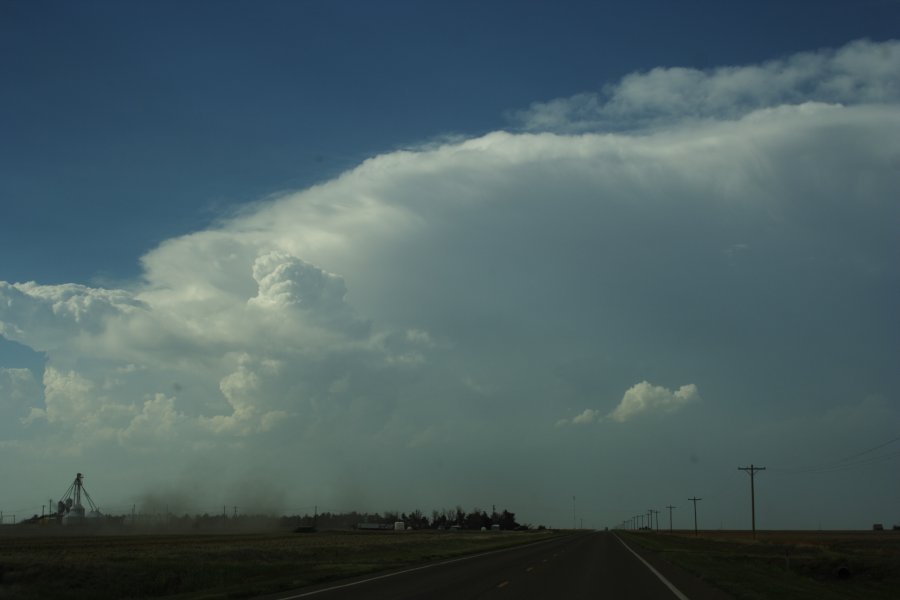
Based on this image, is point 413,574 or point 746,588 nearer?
point 746,588

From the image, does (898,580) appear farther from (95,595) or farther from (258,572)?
(95,595)

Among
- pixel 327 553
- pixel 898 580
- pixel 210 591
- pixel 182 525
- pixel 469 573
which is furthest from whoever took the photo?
pixel 182 525

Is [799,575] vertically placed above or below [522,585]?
below

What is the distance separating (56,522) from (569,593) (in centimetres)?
16480

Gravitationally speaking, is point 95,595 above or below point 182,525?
above

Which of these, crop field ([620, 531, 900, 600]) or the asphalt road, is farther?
crop field ([620, 531, 900, 600])

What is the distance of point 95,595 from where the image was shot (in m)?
27.5

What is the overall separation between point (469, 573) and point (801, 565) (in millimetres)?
32529

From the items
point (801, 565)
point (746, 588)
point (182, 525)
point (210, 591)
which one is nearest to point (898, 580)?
point (801, 565)

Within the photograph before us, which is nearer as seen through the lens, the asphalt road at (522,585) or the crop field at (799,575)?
the asphalt road at (522,585)

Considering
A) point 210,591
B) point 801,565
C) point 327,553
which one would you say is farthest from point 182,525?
point 210,591

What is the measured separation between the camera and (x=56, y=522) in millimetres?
161250

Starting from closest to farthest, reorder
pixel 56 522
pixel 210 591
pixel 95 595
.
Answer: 1. pixel 210 591
2. pixel 95 595
3. pixel 56 522

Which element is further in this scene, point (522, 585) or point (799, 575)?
point (799, 575)
